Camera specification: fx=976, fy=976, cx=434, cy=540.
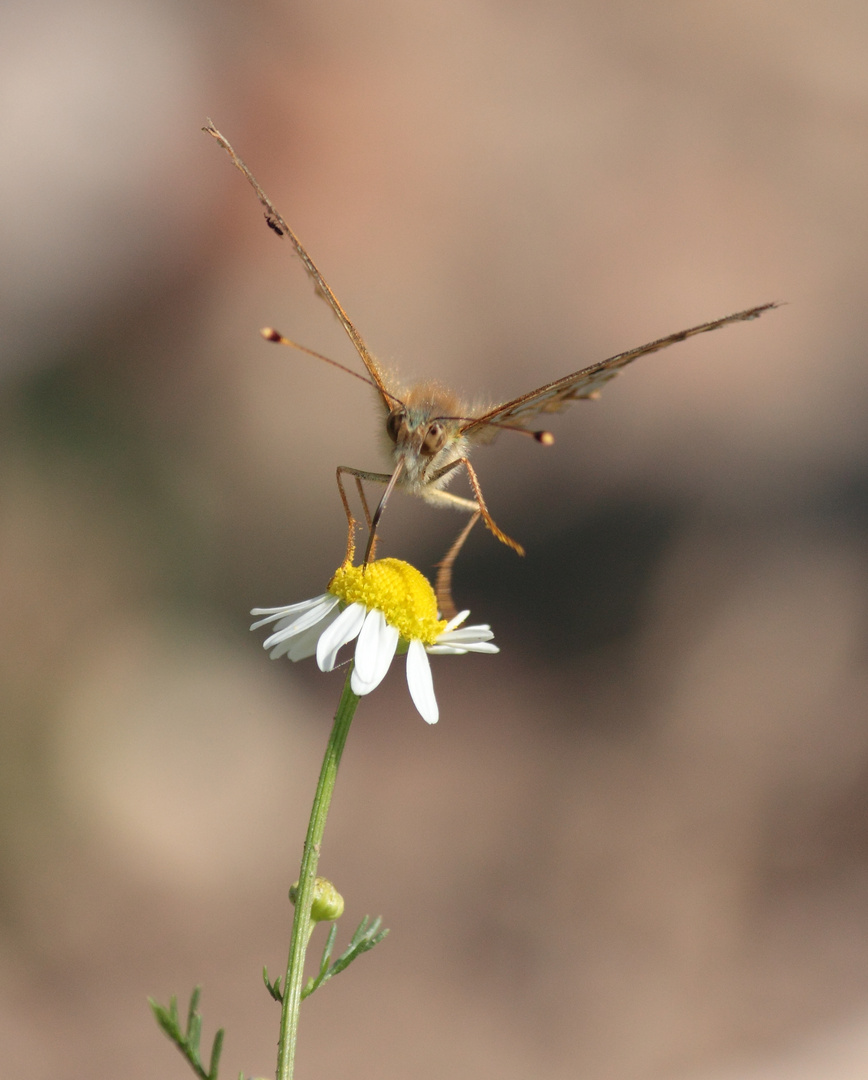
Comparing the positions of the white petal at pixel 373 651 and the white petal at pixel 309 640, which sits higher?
the white petal at pixel 309 640

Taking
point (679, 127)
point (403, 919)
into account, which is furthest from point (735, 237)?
point (403, 919)

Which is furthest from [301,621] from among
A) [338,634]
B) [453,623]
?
[453,623]

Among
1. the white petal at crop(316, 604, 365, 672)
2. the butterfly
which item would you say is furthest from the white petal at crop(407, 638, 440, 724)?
the butterfly

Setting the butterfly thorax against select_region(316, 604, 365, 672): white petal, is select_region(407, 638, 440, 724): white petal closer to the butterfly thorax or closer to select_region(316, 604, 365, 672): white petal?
select_region(316, 604, 365, 672): white petal

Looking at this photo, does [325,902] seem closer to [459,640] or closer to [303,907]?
[303,907]

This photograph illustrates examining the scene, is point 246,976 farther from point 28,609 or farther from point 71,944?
point 28,609

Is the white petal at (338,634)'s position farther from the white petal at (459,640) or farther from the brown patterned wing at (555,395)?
the brown patterned wing at (555,395)

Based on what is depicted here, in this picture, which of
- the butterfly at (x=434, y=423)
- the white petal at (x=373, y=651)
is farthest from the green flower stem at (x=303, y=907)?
the butterfly at (x=434, y=423)
